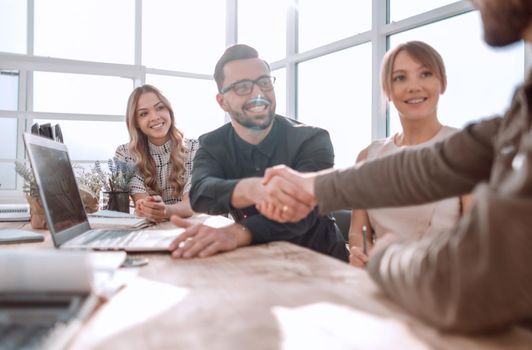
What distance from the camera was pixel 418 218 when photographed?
171 centimetres

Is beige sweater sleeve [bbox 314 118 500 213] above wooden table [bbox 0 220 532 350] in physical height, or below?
above

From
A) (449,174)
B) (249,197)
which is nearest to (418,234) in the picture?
(249,197)

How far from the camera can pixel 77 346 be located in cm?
50

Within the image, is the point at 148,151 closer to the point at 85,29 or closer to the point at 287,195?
the point at 287,195

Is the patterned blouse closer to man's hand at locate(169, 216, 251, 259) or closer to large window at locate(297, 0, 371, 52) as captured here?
man's hand at locate(169, 216, 251, 259)

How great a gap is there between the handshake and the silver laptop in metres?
0.29

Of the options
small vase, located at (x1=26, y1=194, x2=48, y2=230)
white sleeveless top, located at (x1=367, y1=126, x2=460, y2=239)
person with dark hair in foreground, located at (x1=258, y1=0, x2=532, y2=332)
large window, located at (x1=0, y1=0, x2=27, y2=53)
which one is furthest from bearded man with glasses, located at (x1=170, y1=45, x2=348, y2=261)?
large window, located at (x1=0, y1=0, x2=27, y2=53)

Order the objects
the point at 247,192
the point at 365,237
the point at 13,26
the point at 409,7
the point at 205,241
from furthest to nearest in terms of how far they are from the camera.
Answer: the point at 13,26 → the point at 409,7 → the point at 365,237 → the point at 247,192 → the point at 205,241

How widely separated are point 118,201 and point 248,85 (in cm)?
83

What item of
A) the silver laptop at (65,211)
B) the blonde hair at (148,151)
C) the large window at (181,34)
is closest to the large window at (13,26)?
the large window at (181,34)

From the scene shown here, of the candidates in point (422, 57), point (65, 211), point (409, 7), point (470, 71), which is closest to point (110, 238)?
point (65, 211)

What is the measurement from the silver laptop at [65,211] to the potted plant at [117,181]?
0.53 m

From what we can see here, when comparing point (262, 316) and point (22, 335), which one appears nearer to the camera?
point (22, 335)

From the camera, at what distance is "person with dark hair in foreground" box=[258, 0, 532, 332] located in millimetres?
431
